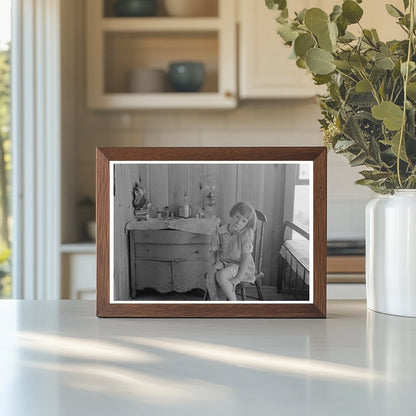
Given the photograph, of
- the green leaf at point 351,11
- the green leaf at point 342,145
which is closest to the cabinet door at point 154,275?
the green leaf at point 342,145

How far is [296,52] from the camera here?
0.73 meters

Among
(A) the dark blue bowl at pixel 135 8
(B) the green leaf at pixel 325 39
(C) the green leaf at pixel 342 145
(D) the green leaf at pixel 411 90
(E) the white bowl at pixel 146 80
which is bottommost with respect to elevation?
(C) the green leaf at pixel 342 145

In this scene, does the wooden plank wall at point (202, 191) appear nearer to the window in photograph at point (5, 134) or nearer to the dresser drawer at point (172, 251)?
the dresser drawer at point (172, 251)

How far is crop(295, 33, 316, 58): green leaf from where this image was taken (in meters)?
0.72

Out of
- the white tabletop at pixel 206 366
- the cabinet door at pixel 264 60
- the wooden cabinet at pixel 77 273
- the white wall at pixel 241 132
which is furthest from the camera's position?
the white wall at pixel 241 132

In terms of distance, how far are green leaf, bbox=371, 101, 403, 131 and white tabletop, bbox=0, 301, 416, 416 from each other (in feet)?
0.77

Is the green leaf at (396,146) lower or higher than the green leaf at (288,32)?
lower

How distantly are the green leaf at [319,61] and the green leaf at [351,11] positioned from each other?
0.05 meters

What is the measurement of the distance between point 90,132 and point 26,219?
0.66 m

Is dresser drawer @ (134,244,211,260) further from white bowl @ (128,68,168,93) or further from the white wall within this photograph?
the white wall

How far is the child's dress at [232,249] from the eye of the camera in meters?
0.76

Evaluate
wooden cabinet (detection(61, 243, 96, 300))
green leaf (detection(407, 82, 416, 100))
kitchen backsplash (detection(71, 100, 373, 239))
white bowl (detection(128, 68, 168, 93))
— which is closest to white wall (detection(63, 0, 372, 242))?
kitchen backsplash (detection(71, 100, 373, 239))

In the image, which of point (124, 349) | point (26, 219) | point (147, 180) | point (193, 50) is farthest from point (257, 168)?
point (193, 50)

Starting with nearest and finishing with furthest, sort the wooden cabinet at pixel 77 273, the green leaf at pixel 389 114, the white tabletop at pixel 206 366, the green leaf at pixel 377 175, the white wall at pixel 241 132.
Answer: the white tabletop at pixel 206 366 < the green leaf at pixel 389 114 < the green leaf at pixel 377 175 < the wooden cabinet at pixel 77 273 < the white wall at pixel 241 132
